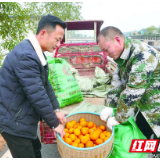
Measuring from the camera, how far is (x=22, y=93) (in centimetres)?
126

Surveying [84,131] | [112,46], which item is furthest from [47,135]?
[112,46]

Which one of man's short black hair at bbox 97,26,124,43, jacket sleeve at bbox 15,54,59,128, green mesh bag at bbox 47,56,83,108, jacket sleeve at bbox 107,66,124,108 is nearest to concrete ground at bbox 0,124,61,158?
green mesh bag at bbox 47,56,83,108

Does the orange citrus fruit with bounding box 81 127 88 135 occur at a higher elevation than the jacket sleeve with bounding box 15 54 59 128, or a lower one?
lower

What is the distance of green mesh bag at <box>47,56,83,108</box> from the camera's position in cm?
238

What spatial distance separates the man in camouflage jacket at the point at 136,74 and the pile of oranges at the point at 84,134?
281mm

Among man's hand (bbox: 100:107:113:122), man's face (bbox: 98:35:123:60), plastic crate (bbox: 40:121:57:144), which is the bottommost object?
plastic crate (bbox: 40:121:57:144)

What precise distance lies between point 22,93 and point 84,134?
84 cm

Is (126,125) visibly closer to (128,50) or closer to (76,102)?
(128,50)

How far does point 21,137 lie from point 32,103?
0.37 m

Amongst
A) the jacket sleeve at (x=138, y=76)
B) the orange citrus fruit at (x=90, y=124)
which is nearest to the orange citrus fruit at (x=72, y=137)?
the orange citrus fruit at (x=90, y=124)

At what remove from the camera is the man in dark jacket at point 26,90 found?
1171mm

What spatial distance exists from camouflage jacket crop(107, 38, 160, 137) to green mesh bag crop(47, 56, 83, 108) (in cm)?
105

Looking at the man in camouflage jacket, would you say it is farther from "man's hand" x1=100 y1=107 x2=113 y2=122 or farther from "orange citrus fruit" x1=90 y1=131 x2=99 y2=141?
"orange citrus fruit" x1=90 y1=131 x2=99 y2=141

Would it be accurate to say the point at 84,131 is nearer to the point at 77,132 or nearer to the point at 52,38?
the point at 77,132
